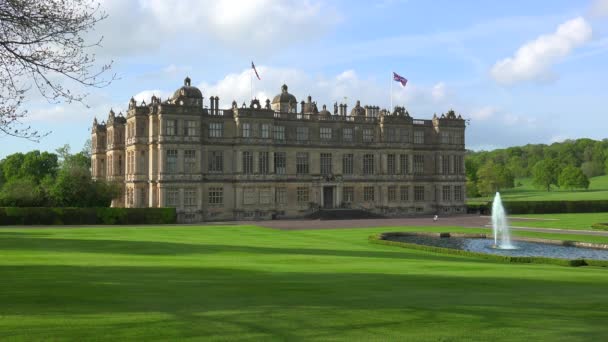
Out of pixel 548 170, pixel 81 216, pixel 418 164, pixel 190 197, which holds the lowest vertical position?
pixel 81 216

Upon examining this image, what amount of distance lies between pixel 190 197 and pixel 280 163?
1070 cm

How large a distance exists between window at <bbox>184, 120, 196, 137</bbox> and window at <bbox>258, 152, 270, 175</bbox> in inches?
297

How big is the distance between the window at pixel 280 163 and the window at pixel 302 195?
2.59 metres

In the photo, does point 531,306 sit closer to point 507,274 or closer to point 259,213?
point 507,274

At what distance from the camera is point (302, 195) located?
69.7 m

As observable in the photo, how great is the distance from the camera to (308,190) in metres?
70.0

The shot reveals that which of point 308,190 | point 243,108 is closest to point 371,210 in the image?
point 308,190

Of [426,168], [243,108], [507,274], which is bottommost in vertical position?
[507,274]

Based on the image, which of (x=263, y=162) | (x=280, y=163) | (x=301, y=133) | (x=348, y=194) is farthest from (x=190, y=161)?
(x=348, y=194)

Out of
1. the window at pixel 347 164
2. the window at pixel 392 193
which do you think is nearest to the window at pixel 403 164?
the window at pixel 392 193

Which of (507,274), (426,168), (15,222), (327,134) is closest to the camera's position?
(507,274)

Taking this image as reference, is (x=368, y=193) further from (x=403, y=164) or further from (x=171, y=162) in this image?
(x=171, y=162)

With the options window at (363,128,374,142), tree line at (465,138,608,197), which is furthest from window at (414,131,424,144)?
tree line at (465,138,608,197)

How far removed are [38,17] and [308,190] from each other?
183 ft
